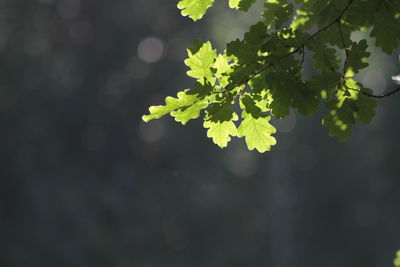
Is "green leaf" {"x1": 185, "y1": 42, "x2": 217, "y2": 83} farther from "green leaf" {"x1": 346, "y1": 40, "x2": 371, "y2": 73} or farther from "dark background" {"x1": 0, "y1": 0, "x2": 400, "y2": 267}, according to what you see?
"dark background" {"x1": 0, "y1": 0, "x2": 400, "y2": 267}

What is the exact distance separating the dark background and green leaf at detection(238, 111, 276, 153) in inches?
532

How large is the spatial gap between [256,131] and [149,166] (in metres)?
15.9

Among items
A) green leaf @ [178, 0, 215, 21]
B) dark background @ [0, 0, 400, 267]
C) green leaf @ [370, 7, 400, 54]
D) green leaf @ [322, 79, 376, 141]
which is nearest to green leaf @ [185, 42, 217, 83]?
green leaf @ [178, 0, 215, 21]

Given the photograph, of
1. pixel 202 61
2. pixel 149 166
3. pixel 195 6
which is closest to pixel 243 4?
pixel 195 6

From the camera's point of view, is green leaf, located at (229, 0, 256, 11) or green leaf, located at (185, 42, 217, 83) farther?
green leaf, located at (229, 0, 256, 11)

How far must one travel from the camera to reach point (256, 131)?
79.4 inches

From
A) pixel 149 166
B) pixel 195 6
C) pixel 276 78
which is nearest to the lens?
pixel 276 78

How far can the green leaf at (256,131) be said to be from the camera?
199cm

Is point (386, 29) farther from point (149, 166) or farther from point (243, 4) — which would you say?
point (149, 166)

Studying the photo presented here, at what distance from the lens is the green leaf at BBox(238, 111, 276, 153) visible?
199cm

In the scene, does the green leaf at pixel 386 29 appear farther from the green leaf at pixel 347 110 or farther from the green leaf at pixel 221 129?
the green leaf at pixel 221 129

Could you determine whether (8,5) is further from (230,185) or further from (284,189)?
(284,189)

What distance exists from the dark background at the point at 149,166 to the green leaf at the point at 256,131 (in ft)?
44.3

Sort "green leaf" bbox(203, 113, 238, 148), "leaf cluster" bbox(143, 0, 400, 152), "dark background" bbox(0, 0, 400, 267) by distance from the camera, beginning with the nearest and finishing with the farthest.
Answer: "leaf cluster" bbox(143, 0, 400, 152), "green leaf" bbox(203, 113, 238, 148), "dark background" bbox(0, 0, 400, 267)
